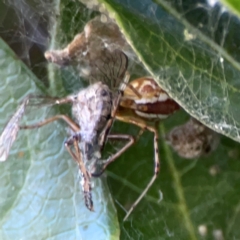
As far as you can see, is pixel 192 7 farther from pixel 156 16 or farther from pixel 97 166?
pixel 97 166

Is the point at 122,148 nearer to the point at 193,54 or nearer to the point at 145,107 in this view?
the point at 145,107

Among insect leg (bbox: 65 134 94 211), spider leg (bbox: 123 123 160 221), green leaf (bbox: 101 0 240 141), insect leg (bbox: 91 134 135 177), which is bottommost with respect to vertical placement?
spider leg (bbox: 123 123 160 221)

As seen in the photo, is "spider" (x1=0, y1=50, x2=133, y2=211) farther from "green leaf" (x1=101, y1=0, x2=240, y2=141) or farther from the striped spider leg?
"green leaf" (x1=101, y1=0, x2=240, y2=141)

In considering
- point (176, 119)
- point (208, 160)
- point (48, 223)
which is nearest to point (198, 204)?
point (208, 160)

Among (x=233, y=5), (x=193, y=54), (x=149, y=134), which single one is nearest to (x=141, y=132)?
(x=149, y=134)

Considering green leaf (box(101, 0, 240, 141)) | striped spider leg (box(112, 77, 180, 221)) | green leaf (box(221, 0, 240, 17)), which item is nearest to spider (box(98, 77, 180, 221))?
striped spider leg (box(112, 77, 180, 221))

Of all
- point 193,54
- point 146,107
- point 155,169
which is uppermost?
point 193,54

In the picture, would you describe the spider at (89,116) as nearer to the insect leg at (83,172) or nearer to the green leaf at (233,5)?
the insect leg at (83,172)

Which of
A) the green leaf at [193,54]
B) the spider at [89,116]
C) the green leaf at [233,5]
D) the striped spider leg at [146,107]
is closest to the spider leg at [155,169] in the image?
the striped spider leg at [146,107]
